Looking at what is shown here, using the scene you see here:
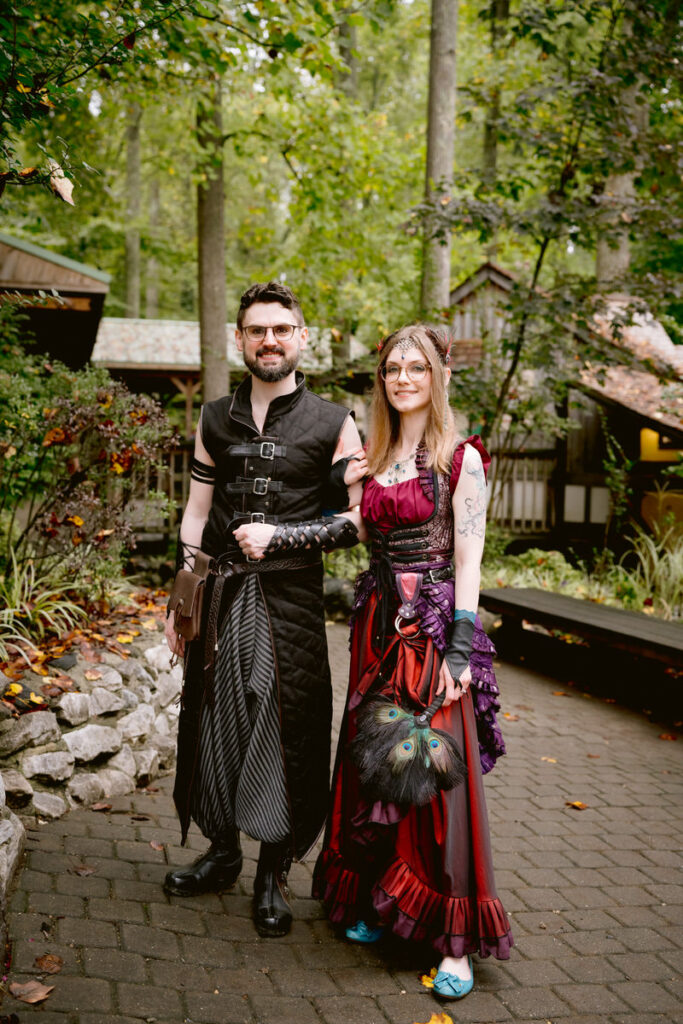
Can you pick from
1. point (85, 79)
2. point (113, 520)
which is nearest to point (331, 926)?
point (113, 520)

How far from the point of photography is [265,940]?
117 inches

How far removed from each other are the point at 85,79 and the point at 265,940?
4680 millimetres

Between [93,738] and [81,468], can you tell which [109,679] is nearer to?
[93,738]

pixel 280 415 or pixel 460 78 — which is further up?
pixel 460 78

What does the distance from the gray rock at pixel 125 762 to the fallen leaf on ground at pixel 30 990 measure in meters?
1.69

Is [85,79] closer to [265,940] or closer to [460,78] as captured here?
[265,940]

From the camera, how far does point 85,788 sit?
3.93 meters

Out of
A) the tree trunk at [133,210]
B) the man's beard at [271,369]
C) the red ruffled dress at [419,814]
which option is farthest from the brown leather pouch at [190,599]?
the tree trunk at [133,210]

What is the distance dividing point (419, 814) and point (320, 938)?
2.27 feet

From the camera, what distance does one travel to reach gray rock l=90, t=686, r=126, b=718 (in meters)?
4.08

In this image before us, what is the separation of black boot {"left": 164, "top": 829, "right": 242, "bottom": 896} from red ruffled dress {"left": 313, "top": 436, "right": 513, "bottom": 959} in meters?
0.41

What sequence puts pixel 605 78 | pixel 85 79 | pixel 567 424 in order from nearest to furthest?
1. pixel 85 79
2. pixel 605 78
3. pixel 567 424

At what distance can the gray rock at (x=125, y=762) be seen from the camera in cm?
417

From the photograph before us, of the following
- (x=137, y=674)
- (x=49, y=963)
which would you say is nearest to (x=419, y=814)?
(x=49, y=963)
